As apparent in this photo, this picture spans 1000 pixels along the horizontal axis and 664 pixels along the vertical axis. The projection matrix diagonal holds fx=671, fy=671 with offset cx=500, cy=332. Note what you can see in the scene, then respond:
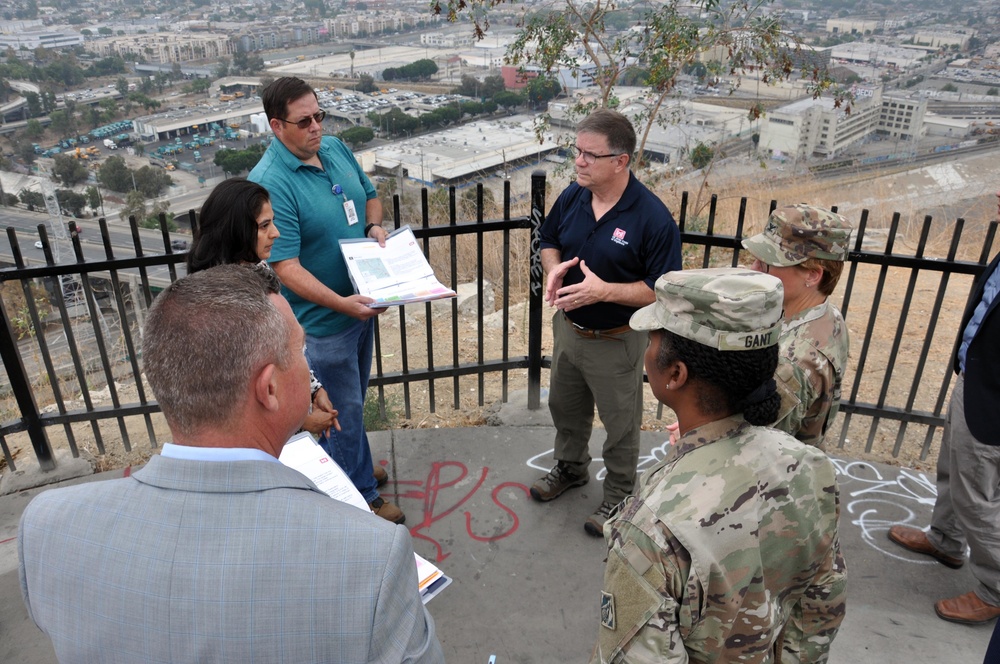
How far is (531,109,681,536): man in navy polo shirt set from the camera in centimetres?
306

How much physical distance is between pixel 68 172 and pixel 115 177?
184cm

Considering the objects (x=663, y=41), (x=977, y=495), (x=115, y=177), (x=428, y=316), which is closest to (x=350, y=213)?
(x=428, y=316)

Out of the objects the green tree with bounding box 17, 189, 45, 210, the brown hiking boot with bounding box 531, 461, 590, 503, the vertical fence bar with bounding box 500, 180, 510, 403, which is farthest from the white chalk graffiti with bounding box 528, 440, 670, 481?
the green tree with bounding box 17, 189, 45, 210

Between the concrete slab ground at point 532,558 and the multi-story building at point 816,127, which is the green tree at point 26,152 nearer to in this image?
the multi-story building at point 816,127

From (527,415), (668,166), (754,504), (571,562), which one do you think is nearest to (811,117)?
(668,166)

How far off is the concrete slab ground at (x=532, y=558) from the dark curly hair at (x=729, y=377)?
5.39 feet

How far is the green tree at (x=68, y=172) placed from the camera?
17.2m

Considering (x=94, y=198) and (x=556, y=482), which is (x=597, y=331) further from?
(x=94, y=198)

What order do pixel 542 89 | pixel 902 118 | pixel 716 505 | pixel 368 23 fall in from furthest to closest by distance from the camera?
1. pixel 368 23
2. pixel 902 118
3. pixel 542 89
4. pixel 716 505

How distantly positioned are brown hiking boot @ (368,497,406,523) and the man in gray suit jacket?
2219 millimetres

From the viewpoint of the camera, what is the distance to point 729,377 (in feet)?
5.43

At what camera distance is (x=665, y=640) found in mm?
1559

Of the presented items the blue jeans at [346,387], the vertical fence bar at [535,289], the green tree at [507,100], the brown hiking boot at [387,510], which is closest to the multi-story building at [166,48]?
the green tree at [507,100]

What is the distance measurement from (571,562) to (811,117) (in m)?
13.3
